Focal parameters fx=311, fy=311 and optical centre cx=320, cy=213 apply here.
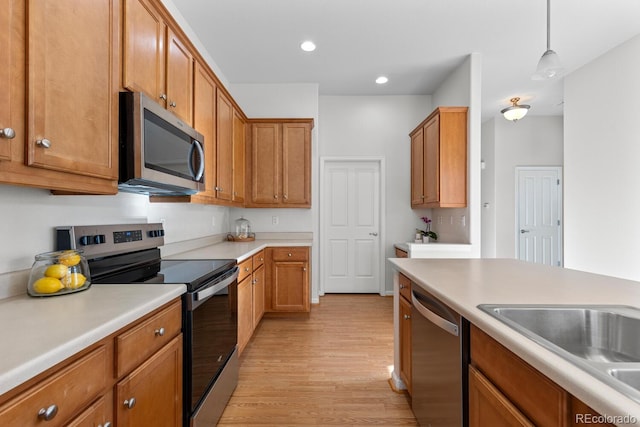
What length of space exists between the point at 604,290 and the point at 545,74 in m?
1.57

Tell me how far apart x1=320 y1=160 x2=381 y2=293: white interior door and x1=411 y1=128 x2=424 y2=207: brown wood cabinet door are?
1.73ft

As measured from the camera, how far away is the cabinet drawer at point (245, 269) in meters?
2.45

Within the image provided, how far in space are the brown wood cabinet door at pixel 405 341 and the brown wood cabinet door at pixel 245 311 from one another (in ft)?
3.96

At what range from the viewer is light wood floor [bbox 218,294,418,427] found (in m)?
1.88

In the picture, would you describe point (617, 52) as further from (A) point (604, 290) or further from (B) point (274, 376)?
(B) point (274, 376)

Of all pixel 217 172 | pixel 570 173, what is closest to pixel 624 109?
pixel 570 173

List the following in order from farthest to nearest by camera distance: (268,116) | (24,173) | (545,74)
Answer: (268,116) < (545,74) < (24,173)

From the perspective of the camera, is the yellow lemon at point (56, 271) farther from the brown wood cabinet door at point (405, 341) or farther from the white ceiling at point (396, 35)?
the white ceiling at point (396, 35)

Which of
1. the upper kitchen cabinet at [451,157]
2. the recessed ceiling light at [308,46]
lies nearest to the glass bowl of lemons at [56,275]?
the recessed ceiling light at [308,46]

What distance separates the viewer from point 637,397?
1.75 feet

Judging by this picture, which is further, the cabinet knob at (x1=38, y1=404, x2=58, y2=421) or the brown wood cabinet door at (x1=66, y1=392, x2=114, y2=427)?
the brown wood cabinet door at (x1=66, y1=392, x2=114, y2=427)

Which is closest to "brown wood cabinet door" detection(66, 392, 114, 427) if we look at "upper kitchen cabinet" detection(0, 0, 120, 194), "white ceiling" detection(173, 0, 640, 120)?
"upper kitchen cabinet" detection(0, 0, 120, 194)

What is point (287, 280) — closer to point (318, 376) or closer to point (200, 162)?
point (318, 376)

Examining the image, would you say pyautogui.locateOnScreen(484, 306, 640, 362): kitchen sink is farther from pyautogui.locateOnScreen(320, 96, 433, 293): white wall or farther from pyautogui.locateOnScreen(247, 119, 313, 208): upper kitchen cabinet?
pyautogui.locateOnScreen(320, 96, 433, 293): white wall
